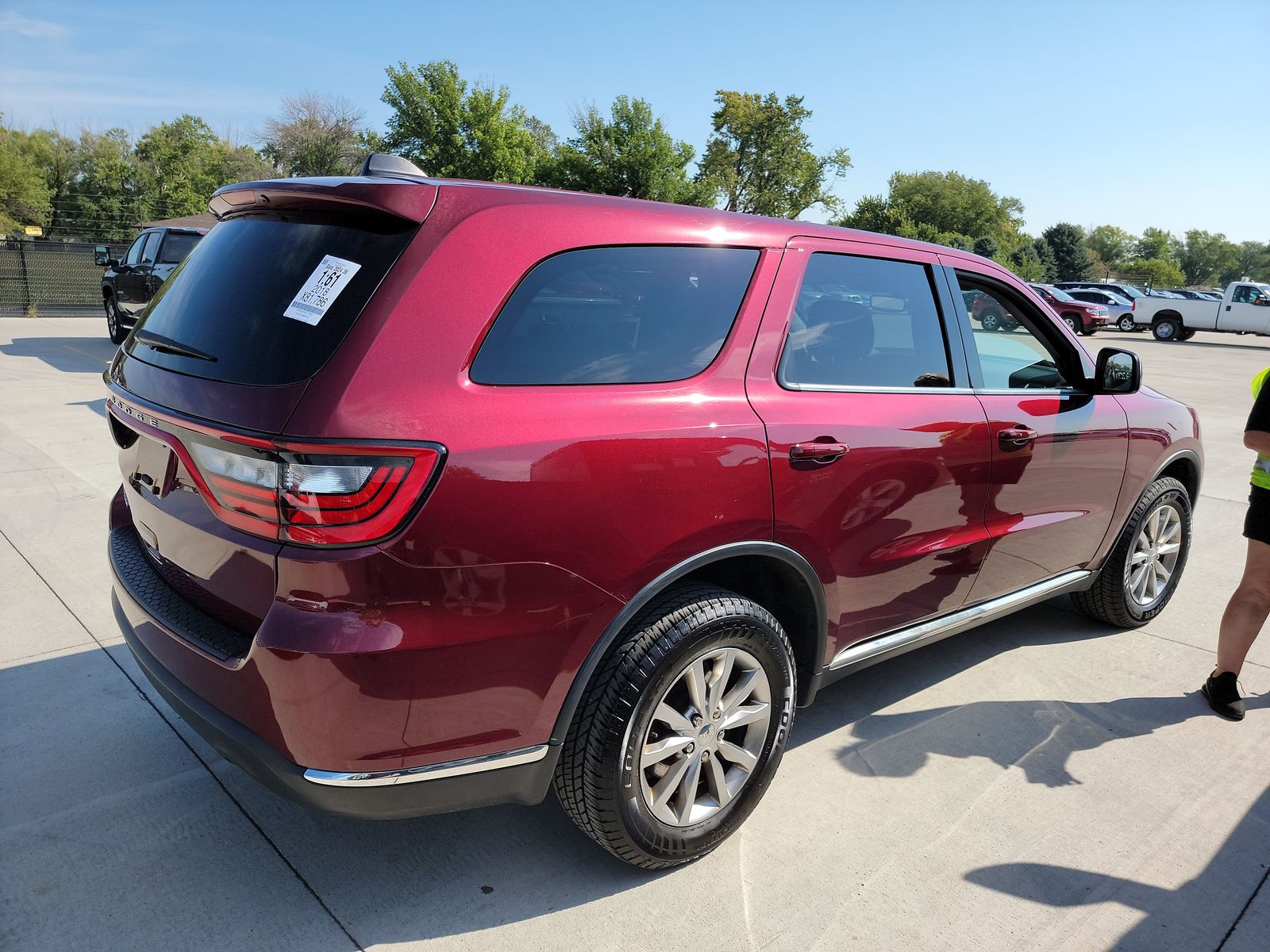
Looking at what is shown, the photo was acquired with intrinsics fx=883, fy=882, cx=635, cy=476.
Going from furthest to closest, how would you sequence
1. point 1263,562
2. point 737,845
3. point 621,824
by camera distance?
point 1263,562
point 737,845
point 621,824

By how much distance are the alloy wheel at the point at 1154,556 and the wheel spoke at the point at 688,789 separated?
2.79 meters

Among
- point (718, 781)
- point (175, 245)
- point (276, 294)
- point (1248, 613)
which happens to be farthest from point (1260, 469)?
point (175, 245)

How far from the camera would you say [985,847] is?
2.66 meters

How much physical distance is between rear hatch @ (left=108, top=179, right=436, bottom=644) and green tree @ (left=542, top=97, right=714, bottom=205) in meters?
62.4

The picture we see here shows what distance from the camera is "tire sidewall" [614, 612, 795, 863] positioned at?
2.24 meters

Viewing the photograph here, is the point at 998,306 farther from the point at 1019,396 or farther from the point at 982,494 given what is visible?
the point at 982,494

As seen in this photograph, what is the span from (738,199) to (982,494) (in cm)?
8027

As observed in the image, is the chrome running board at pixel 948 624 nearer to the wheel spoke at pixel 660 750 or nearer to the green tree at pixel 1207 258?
the wheel spoke at pixel 660 750

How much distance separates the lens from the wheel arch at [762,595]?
2146 mm

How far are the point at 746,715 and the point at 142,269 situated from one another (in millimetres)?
13735

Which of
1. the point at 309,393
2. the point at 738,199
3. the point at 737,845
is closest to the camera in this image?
the point at 309,393

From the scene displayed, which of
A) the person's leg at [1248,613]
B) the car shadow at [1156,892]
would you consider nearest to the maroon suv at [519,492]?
the car shadow at [1156,892]

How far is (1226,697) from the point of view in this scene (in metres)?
3.55

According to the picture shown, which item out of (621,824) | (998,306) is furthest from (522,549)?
(998,306)
